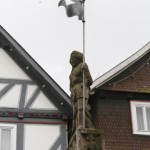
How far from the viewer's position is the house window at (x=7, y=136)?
20.9m

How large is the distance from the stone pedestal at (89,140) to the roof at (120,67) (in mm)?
5301

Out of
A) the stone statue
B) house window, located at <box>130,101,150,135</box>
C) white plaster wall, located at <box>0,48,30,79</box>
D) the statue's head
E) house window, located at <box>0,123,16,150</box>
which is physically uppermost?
white plaster wall, located at <box>0,48,30,79</box>

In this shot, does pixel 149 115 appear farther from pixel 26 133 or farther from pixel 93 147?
pixel 93 147

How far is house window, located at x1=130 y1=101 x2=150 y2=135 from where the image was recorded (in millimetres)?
22547

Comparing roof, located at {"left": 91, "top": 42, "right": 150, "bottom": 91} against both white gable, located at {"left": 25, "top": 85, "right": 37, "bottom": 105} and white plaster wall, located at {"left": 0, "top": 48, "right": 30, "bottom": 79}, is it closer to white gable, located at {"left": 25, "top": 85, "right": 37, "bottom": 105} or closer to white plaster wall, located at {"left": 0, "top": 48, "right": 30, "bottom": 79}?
white gable, located at {"left": 25, "top": 85, "right": 37, "bottom": 105}

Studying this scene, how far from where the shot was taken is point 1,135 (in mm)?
21141

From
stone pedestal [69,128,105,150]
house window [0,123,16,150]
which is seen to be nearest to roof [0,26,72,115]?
house window [0,123,16,150]

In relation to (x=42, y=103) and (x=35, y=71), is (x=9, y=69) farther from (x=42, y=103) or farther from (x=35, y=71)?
(x=42, y=103)

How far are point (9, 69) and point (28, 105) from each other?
1560 mm

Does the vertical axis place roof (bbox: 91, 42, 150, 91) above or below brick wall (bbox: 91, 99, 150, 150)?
above

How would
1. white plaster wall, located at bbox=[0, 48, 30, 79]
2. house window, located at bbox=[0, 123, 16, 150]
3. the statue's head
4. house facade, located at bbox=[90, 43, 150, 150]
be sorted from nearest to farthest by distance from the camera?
the statue's head
house window, located at bbox=[0, 123, 16, 150]
white plaster wall, located at bbox=[0, 48, 30, 79]
house facade, located at bbox=[90, 43, 150, 150]

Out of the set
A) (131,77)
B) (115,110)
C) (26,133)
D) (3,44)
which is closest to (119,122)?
(115,110)

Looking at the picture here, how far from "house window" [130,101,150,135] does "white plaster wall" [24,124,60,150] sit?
3.01m

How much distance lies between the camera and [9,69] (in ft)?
72.8
